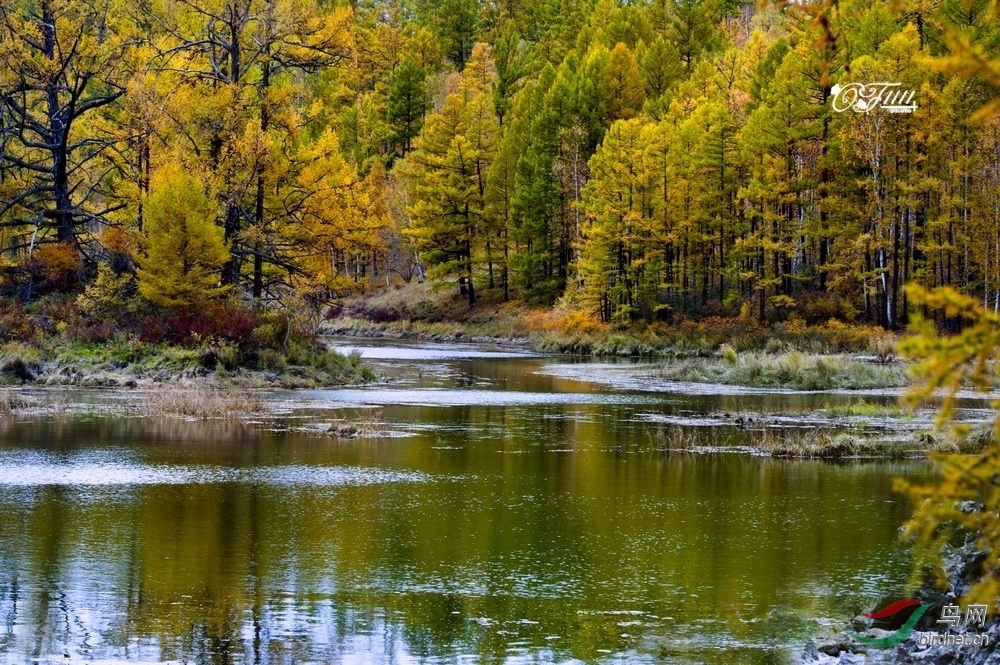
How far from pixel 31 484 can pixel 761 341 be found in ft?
124

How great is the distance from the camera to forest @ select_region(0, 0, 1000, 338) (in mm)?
37031

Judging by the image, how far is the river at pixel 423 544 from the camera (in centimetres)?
1006

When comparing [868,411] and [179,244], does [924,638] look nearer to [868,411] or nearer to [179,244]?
[868,411]

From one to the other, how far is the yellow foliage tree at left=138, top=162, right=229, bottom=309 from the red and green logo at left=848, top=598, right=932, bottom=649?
27228 mm

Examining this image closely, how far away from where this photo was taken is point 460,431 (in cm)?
2509

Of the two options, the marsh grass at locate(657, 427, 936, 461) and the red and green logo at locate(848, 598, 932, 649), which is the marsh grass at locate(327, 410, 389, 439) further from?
the red and green logo at locate(848, 598, 932, 649)

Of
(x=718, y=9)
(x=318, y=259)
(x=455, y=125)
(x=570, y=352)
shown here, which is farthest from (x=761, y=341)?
(x=718, y=9)

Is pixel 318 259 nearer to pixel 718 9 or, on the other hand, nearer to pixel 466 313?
pixel 466 313

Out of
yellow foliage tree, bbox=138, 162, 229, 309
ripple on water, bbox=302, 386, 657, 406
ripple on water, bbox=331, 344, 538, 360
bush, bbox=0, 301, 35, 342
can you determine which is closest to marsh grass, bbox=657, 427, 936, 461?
ripple on water, bbox=302, 386, 657, 406

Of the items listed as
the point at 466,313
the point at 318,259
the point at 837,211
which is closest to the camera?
the point at 318,259

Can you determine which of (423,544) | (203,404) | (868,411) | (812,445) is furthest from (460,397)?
(423,544)

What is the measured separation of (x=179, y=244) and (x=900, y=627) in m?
28.4

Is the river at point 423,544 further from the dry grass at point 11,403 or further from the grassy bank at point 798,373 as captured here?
the grassy bank at point 798,373

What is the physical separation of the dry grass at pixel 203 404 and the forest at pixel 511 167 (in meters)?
5.37
